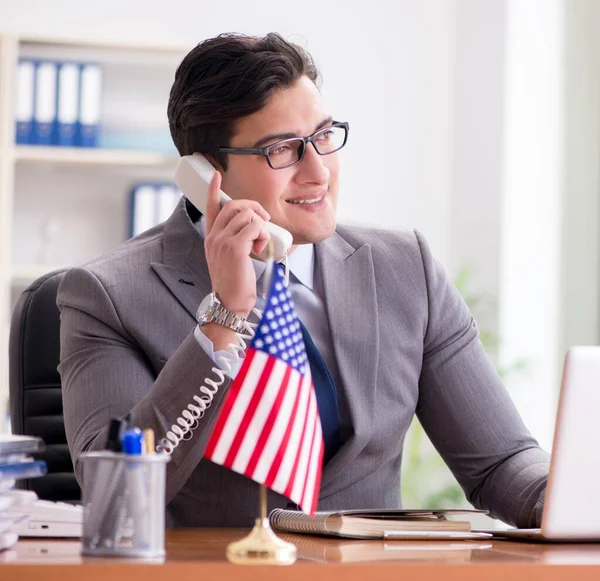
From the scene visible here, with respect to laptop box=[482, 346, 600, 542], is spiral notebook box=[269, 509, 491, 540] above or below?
below

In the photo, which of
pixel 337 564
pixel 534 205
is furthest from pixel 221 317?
pixel 534 205

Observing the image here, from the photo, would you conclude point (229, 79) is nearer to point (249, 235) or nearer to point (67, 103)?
point (249, 235)

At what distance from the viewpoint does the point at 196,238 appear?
5.99ft

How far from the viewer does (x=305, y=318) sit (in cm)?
184

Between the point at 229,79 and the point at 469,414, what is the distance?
71cm

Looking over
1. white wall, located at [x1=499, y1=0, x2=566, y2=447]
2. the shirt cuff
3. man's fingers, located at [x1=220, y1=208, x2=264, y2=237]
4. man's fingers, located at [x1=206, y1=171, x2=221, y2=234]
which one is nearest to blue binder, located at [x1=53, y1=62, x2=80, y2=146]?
white wall, located at [x1=499, y1=0, x2=566, y2=447]

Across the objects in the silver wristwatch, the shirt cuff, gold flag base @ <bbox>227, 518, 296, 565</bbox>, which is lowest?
gold flag base @ <bbox>227, 518, 296, 565</bbox>

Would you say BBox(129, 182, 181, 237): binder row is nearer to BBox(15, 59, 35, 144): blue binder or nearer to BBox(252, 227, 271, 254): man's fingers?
BBox(15, 59, 35, 144): blue binder

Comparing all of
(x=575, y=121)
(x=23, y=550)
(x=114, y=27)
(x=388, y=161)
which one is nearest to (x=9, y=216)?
(x=114, y=27)

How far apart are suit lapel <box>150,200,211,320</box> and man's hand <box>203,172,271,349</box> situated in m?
0.22

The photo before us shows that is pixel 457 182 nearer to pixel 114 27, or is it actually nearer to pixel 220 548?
pixel 114 27

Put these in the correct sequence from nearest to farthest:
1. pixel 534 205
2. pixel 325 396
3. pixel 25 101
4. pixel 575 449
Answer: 1. pixel 575 449
2. pixel 325 396
3. pixel 25 101
4. pixel 534 205

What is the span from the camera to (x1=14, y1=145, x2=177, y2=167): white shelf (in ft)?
12.9

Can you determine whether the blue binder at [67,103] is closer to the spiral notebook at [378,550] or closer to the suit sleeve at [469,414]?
the suit sleeve at [469,414]
